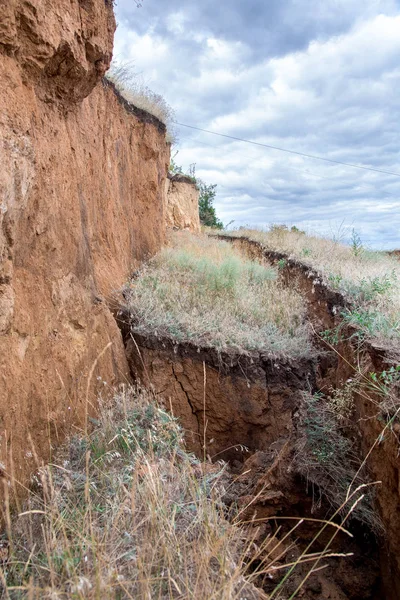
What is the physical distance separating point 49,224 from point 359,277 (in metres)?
4.79

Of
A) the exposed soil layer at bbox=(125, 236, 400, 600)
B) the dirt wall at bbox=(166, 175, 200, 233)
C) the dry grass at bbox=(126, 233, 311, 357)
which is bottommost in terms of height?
the exposed soil layer at bbox=(125, 236, 400, 600)

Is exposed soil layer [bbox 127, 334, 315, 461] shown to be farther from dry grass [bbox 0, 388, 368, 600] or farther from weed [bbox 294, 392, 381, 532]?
dry grass [bbox 0, 388, 368, 600]

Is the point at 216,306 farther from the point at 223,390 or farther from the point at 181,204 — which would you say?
the point at 181,204

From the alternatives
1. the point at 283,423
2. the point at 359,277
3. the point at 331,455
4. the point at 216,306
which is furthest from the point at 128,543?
the point at 359,277

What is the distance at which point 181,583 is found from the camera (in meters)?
2.09

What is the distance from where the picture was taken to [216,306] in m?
6.84

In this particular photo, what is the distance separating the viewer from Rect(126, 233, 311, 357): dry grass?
5977mm

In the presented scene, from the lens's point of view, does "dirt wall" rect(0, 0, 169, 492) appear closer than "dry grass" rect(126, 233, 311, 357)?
Yes

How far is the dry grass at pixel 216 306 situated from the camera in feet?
19.6

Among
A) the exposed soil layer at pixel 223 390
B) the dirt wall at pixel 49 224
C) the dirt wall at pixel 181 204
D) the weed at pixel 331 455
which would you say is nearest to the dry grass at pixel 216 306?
the exposed soil layer at pixel 223 390

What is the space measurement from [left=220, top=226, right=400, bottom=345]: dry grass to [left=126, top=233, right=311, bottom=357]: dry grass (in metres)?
0.81

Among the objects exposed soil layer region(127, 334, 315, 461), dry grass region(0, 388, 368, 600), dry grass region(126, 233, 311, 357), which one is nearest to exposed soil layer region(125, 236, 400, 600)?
exposed soil layer region(127, 334, 315, 461)

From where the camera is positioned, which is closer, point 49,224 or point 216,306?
point 49,224

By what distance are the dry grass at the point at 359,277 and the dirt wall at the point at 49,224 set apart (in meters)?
2.53
